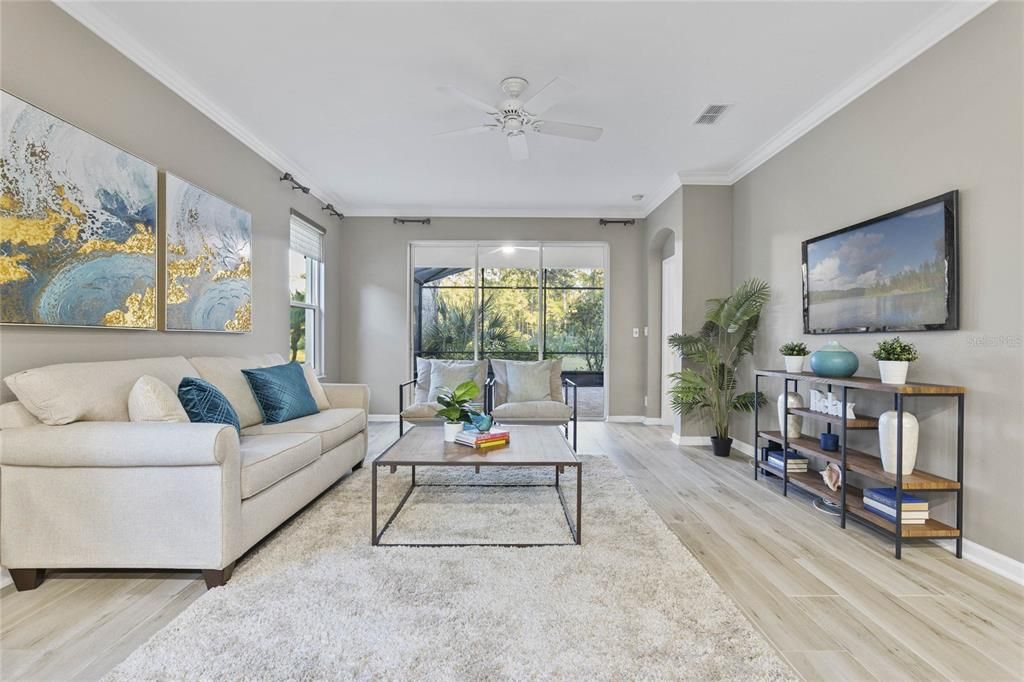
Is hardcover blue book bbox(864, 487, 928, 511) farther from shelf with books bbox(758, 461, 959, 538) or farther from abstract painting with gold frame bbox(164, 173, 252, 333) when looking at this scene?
abstract painting with gold frame bbox(164, 173, 252, 333)

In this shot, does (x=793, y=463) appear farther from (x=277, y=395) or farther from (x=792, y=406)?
(x=277, y=395)

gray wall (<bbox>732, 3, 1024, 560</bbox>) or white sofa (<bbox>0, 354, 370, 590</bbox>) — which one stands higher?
gray wall (<bbox>732, 3, 1024, 560</bbox>)

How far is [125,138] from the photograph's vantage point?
2.72 metres

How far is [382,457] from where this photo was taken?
2564mm

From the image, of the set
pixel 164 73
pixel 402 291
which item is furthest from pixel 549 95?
pixel 402 291

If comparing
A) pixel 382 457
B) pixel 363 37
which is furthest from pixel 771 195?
pixel 382 457

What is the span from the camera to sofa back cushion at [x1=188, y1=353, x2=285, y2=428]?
121 inches

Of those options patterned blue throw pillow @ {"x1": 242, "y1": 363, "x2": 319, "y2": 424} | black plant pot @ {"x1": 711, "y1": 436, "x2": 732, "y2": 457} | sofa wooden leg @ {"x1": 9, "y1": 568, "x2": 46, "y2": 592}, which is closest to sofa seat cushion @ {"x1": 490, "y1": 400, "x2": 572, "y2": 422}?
black plant pot @ {"x1": 711, "y1": 436, "x2": 732, "y2": 457}

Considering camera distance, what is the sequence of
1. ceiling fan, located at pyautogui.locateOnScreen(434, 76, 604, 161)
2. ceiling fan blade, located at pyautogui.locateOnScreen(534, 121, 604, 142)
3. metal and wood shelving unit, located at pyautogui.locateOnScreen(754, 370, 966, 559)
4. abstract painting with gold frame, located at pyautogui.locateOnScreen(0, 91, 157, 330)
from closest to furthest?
abstract painting with gold frame, located at pyautogui.locateOnScreen(0, 91, 157, 330) < metal and wood shelving unit, located at pyautogui.locateOnScreen(754, 370, 966, 559) < ceiling fan, located at pyautogui.locateOnScreen(434, 76, 604, 161) < ceiling fan blade, located at pyautogui.locateOnScreen(534, 121, 604, 142)

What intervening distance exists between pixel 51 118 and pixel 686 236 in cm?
474

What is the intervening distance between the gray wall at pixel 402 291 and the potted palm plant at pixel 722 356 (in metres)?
1.59

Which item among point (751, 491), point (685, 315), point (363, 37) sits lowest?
point (751, 491)

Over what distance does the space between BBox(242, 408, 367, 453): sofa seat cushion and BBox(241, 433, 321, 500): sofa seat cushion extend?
0.15 m

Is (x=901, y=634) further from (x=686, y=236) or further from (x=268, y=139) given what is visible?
(x=268, y=139)
